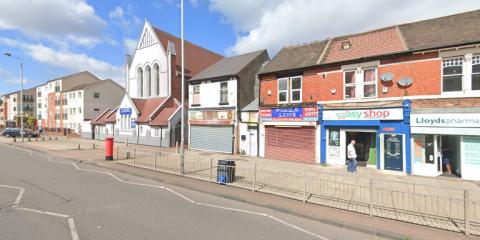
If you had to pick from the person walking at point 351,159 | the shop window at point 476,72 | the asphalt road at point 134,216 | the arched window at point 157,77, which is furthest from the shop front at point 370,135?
the arched window at point 157,77

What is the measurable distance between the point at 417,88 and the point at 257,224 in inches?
438

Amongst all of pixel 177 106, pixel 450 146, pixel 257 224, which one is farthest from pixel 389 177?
pixel 177 106

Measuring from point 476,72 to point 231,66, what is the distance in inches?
654

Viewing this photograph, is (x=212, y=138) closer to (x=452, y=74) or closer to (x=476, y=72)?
(x=452, y=74)

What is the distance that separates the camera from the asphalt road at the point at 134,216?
19.5 feet

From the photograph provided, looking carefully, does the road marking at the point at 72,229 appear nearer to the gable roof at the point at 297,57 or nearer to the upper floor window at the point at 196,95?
the gable roof at the point at 297,57

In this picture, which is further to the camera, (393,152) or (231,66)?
(231,66)

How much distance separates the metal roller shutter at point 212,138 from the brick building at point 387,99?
4294 mm

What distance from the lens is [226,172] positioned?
1074 cm

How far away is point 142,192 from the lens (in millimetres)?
9609

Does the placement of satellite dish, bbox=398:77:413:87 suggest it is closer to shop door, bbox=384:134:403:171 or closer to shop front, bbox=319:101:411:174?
shop front, bbox=319:101:411:174

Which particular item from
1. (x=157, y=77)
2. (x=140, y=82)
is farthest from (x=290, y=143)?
(x=140, y=82)

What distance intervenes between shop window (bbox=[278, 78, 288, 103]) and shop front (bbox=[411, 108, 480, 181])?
7.39 meters

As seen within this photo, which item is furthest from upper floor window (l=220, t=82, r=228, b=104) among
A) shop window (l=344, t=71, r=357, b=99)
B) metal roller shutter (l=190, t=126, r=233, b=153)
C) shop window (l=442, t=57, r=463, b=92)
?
shop window (l=442, t=57, r=463, b=92)
